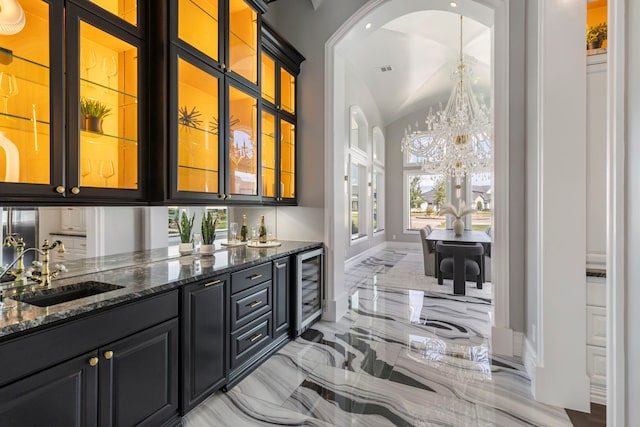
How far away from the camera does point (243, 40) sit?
2.84 meters

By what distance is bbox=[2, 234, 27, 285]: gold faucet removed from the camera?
169 cm

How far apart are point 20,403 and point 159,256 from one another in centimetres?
138

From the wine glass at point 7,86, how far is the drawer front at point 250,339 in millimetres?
1825

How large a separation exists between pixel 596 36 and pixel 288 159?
2789 millimetres

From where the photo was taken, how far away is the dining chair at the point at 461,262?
4.77 meters

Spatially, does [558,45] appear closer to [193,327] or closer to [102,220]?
[193,327]

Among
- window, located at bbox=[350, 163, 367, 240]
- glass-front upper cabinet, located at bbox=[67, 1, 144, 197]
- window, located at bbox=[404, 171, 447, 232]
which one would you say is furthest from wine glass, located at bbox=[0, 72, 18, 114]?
window, located at bbox=[404, 171, 447, 232]

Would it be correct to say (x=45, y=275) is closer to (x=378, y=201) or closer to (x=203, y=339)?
(x=203, y=339)

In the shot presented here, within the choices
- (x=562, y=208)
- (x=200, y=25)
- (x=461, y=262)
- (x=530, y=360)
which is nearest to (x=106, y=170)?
(x=200, y=25)

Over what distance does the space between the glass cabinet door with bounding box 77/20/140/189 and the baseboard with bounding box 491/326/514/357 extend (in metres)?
3.19

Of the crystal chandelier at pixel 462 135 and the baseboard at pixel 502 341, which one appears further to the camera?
the crystal chandelier at pixel 462 135

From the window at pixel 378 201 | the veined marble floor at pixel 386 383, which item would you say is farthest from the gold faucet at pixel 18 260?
the window at pixel 378 201

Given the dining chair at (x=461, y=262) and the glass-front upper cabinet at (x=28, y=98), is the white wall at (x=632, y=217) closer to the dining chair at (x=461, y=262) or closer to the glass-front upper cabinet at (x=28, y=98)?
the glass-front upper cabinet at (x=28, y=98)

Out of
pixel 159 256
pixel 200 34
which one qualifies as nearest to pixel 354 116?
pixel 200 34
